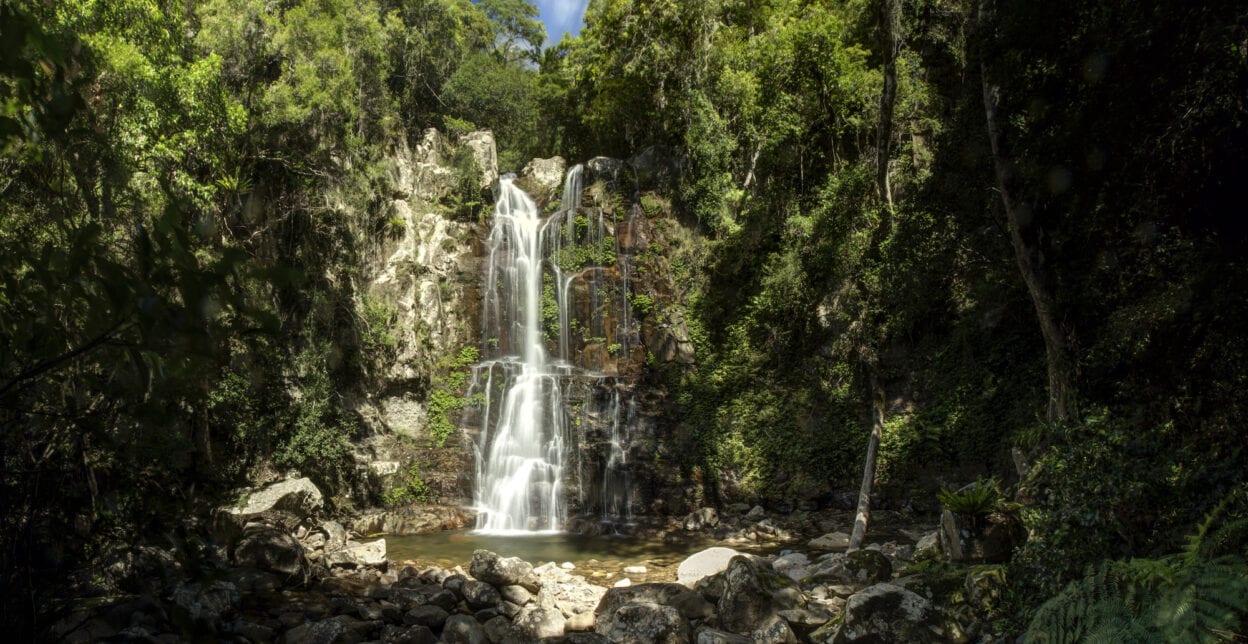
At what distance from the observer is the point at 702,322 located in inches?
688

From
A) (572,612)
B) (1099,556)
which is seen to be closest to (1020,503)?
(1099,556)

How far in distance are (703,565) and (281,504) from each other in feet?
24.3

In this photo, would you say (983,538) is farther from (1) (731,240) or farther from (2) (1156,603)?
(1) (731,240)

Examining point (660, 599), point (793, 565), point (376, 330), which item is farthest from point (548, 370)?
point (660, 599)

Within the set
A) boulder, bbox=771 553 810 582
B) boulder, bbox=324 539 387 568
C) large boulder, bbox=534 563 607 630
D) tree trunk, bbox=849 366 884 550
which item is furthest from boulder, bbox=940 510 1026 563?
boulder, bbox=324 539 387 568

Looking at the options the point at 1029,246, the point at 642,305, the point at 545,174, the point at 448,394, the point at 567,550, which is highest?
the point at 545,174

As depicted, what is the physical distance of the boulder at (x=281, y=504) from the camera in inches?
422

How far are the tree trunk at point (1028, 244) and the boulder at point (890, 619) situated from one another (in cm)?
272

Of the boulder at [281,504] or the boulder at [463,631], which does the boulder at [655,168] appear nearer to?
the boulder at [281,504]

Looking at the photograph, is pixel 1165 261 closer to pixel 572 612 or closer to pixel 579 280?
pixel 572 612

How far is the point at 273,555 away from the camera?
28.9 feet

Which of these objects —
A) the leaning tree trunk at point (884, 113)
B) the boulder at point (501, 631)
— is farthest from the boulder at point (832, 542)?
the boulder at point (501, 631)

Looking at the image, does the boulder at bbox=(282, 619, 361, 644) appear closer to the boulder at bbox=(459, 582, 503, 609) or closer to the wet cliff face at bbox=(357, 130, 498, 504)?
the boulder at bbox=(459, 582, 503, 609)

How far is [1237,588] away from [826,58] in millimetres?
14371
